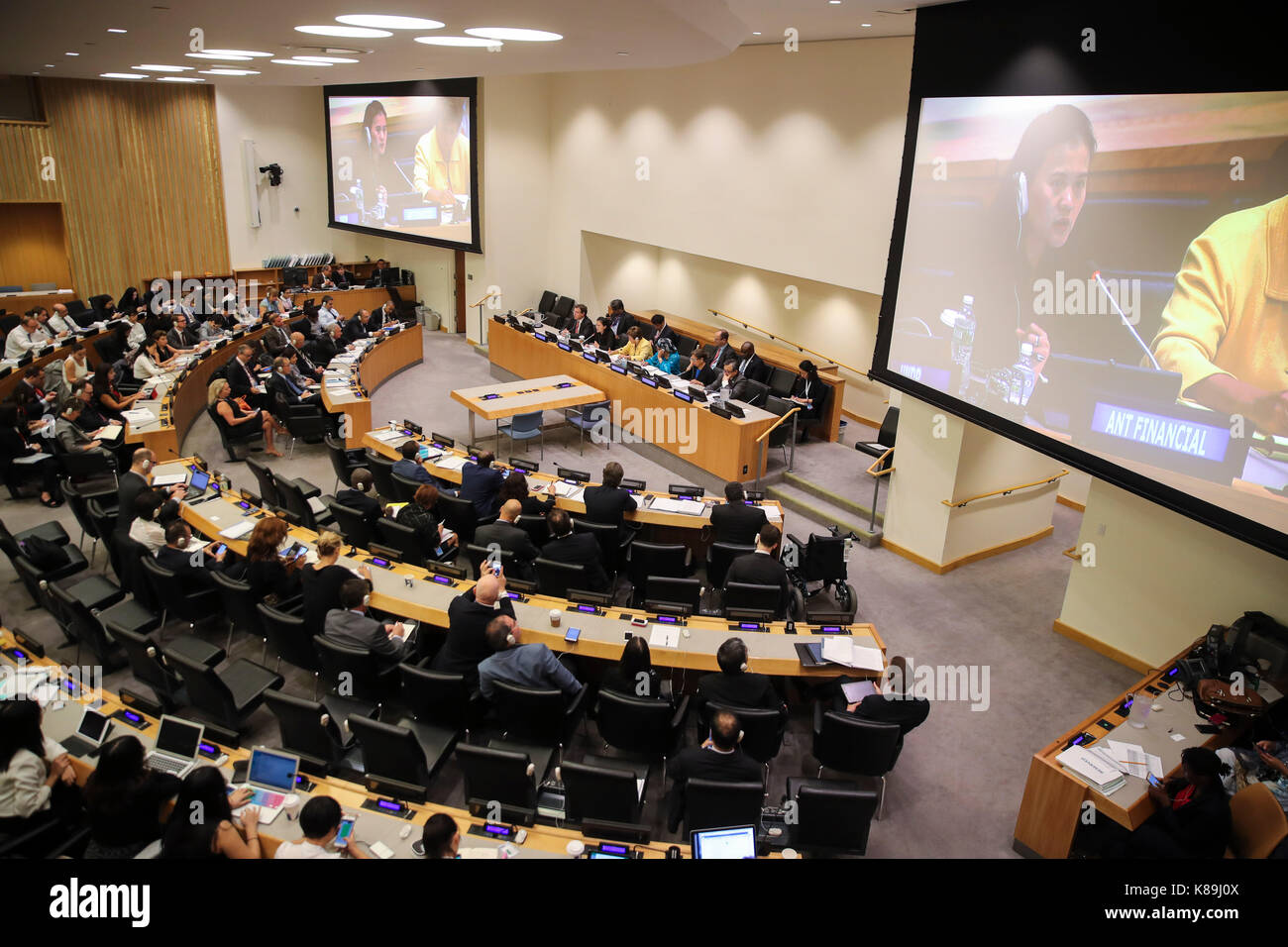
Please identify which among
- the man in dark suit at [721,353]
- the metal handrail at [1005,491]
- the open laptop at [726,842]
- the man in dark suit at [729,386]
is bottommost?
the open laptop at [726,842]

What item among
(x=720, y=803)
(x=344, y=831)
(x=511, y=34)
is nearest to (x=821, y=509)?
(x=720, y=803)

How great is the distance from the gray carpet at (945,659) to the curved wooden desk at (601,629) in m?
0.73

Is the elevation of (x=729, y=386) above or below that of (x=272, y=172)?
below

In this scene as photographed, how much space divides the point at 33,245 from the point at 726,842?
17.9 m

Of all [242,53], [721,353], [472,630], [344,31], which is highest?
[242,53]

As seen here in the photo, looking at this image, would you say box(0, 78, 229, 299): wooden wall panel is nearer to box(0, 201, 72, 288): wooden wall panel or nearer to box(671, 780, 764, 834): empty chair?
box(0, 201, 72, 288): wooden wall panel

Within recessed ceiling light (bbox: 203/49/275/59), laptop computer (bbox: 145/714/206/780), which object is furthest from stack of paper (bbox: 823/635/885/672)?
recessed ceiling light (bbox: 203/49/275/59)

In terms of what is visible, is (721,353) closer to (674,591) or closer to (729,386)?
(729,386)

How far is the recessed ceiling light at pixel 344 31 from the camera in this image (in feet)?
18.4

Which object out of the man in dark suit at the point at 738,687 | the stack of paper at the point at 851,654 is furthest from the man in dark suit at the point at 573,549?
the stack of paper at the point at 851,654

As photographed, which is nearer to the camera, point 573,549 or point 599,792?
point 599,792

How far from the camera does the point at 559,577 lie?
670cm

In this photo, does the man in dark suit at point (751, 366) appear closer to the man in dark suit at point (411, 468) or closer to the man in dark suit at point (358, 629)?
the man in dark suit at point (411, 468)
